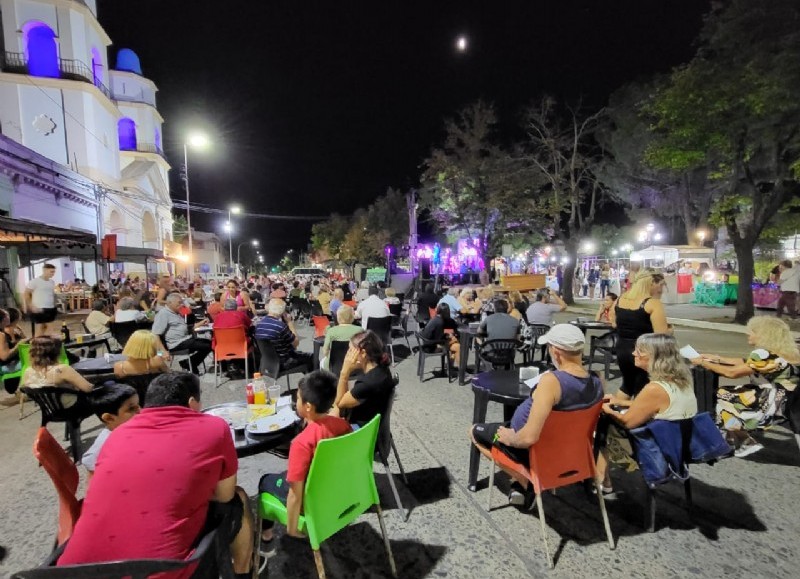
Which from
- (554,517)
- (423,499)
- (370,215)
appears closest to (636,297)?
(554,517)

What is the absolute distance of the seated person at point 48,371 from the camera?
4.11 m

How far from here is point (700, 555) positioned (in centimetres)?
274

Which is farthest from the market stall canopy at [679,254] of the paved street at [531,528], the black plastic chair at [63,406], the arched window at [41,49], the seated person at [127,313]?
the arched window at [41,49]

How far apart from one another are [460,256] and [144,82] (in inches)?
1222

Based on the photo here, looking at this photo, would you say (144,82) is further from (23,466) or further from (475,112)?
(23,466)

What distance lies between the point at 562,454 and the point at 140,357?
406cm

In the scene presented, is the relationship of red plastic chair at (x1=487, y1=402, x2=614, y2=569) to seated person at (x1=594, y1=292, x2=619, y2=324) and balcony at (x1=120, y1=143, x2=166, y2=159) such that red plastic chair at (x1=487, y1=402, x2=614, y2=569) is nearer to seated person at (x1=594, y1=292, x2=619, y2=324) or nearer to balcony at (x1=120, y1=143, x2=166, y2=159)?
seated person at (x1=594, y1=292, x2=619, y2=324)

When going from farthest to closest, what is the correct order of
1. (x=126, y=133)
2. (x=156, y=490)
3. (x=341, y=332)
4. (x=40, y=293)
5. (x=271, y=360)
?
(x=126, y=133)
(x=40, y=293)
(x=271, y=360)
(x=341, y=332)
(x=156, y=490)

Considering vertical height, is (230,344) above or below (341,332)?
below

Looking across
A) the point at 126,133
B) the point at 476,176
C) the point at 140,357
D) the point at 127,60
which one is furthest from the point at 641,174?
the point at 127,60

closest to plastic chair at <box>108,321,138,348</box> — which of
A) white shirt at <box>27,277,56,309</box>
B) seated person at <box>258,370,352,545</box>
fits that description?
white shirt at <box>27,277,56,309</box>

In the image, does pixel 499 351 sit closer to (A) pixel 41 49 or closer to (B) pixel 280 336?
(B) pixel 280 336

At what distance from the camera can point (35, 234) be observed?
392 inches

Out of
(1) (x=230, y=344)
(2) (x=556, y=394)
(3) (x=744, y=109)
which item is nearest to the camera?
(2) (x=556, y=394)
